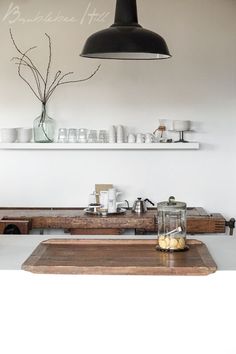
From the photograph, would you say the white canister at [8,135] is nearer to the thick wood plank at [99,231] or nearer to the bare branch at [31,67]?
the bare branch at [31,67]

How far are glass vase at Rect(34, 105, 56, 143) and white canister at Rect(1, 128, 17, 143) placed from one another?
19cm

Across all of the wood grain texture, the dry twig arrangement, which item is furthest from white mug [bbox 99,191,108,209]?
the dry twig arrangement

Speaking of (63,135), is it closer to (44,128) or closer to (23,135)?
(44,128)

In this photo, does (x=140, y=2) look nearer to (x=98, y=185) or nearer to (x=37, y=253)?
(x=98, y=185)

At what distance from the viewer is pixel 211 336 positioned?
243cm

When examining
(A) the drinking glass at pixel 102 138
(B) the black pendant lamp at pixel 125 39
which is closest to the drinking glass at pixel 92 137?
(A) the drinking glass at pixel 102 138

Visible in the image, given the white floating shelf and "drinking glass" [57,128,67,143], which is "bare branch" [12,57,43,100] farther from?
the white floating shelf

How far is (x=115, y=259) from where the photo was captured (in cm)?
255

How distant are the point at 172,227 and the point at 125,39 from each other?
3.17 ft

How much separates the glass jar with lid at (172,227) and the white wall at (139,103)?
2180 mm

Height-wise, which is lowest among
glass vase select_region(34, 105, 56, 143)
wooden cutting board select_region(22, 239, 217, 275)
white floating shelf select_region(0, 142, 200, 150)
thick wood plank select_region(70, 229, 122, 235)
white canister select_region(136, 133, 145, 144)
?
thick wood plank select_region(70, 229, 122, 235)

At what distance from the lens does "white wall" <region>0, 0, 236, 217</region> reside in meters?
4.86

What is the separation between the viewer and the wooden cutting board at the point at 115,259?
240cm

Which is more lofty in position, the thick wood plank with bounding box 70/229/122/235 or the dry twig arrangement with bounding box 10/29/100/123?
the dry twig arrangement with bounding box 10/29/100/123
